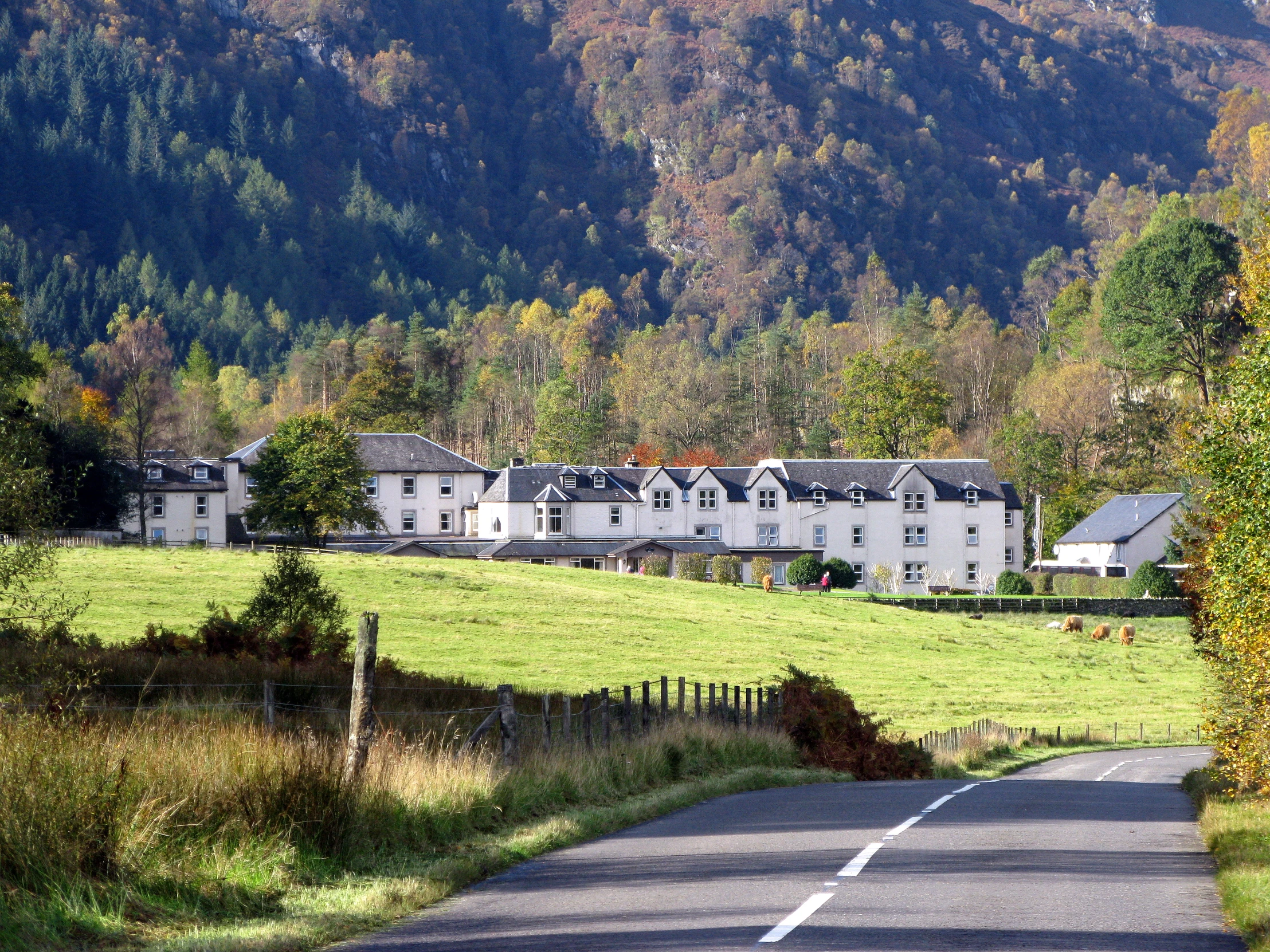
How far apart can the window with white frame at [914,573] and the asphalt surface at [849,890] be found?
7998 centimetres

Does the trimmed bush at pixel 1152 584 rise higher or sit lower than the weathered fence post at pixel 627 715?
lower

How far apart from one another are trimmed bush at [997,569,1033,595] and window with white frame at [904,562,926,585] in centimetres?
765

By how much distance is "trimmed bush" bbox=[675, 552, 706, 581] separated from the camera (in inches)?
3386

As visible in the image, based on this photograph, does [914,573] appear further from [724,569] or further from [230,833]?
[230,833]

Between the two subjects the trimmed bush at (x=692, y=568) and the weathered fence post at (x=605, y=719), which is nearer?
the weathered fence post at (x=605, y=719)

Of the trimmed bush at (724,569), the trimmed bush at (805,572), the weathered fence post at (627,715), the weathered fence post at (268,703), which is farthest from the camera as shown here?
the trimmed bush at (805,572)

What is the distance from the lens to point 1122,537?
303ft

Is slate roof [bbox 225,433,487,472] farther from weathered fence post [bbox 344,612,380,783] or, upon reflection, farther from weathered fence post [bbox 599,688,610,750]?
weathered fence post [bbox 344,612,380,783]

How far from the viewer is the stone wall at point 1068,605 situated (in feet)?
→ 259

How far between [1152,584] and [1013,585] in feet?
29.7

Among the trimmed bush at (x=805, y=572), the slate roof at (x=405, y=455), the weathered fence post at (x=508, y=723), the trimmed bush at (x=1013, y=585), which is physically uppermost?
the slate roof at (x=405, y=455)

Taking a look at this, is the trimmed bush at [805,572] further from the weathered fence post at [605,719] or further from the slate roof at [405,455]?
the weathered fence post at [605,719]

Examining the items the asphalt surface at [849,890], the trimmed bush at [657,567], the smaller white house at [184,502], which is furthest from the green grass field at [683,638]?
the smaller white house at [184,502]

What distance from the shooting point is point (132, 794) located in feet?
35.7
